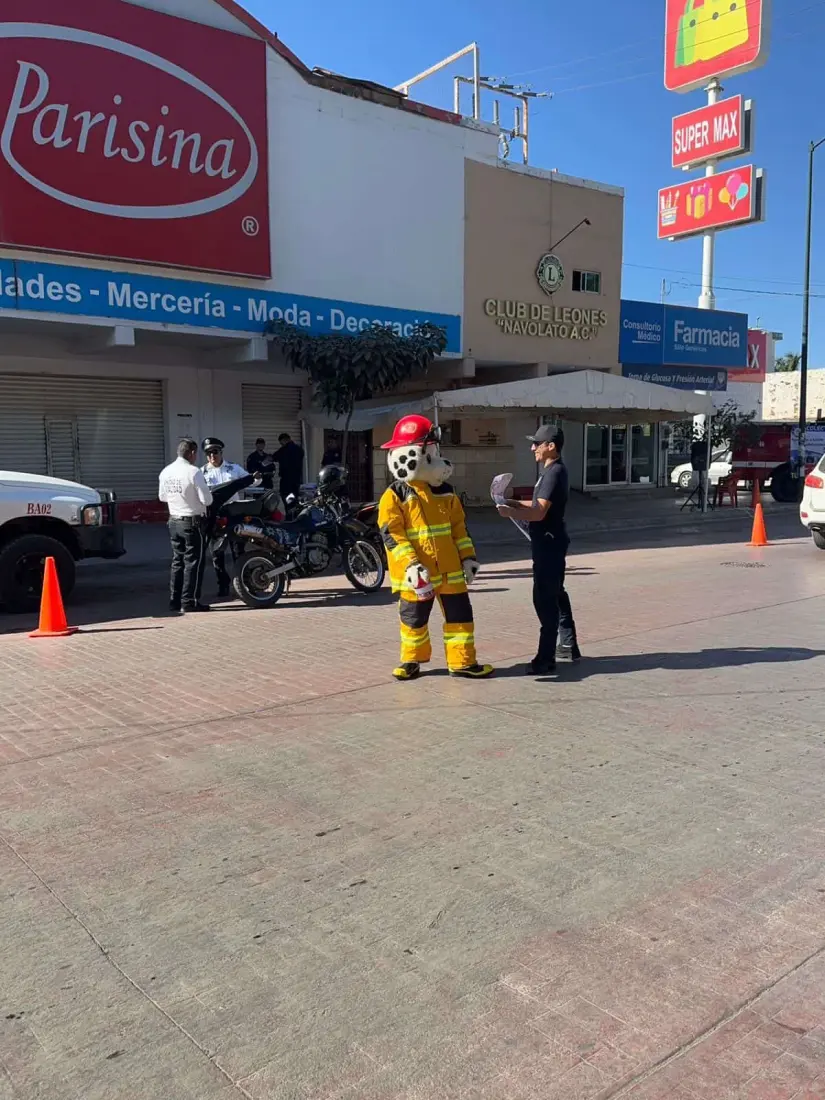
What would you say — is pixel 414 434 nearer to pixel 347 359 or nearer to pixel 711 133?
pixel 347 359

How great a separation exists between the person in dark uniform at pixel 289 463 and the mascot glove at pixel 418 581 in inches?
453

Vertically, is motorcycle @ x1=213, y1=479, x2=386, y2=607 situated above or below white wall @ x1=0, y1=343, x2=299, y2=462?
below

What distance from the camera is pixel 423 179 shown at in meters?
19.9

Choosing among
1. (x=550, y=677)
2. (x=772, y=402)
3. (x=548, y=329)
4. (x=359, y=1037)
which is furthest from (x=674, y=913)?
(x=772, y=402)

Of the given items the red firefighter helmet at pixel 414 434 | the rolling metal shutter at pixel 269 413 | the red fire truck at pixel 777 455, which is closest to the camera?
the red firefighter helmet at pixel 414 434

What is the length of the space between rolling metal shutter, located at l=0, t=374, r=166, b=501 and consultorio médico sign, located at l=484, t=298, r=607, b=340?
807 centimetres

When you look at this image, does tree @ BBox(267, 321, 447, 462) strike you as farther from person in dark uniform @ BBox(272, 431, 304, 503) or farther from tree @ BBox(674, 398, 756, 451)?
tree @ BBox(674, 398, 756, 451)

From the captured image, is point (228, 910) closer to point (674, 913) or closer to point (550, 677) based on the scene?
point (674, 913)

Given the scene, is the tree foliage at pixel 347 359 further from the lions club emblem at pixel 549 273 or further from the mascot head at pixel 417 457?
the mascot head at pixel 417 457

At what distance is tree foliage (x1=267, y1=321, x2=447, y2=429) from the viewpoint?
55.4 ft

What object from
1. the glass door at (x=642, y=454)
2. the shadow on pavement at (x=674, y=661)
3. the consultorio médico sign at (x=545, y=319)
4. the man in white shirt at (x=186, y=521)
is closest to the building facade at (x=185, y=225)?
the consultorio médico sign at (x=545, y=319)

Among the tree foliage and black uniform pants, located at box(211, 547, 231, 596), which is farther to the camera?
the tree foliage

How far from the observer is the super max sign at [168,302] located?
573 inches

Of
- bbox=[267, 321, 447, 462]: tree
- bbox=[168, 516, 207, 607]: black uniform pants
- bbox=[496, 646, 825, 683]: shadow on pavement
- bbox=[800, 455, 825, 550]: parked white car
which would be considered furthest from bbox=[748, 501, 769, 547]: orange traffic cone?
bbox=[168, 516, 207, 607]: black uniform pants
